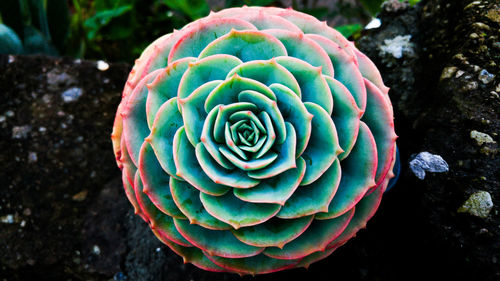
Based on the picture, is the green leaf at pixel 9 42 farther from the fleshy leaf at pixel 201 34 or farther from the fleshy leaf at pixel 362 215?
the fleshy leaf at pixel 362 215

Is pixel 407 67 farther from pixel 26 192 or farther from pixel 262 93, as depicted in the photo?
pixel 26 192

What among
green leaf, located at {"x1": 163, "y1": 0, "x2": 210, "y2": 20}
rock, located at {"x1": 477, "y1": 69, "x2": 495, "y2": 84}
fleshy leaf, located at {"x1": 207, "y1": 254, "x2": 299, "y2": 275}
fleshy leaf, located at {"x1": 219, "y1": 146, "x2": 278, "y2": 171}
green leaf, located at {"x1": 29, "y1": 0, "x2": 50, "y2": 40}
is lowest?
green leaf, located at {"x1": 29, "y1": 0, "x2": 50, "y2": 40}

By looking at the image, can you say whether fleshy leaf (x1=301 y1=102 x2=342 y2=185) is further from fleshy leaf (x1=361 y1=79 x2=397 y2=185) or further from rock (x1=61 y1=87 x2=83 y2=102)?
rock (x1=61 y1=87 x2=83 y2=102)

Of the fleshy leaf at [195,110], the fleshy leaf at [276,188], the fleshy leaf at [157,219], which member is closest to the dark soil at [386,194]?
the fleshy leaf at [157,219]

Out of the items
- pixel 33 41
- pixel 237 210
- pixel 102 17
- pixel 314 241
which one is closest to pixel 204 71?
pixel 237 210

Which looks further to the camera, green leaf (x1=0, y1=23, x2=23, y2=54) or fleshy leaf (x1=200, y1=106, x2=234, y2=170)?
green leaf (x1=0, y1=23, x2=23, y2=54)

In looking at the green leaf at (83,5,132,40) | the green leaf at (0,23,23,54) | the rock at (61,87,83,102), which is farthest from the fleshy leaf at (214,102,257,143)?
the green leaf at (0,23,23,54)
